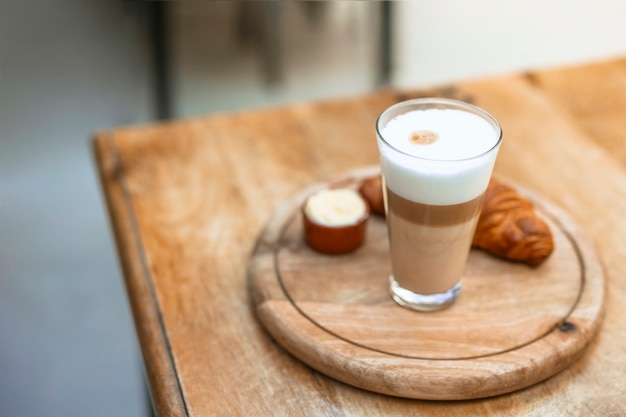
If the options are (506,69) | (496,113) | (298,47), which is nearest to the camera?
(496,113)

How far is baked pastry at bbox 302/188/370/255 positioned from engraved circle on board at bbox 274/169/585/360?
0.04 feet

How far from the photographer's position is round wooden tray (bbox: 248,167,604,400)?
25.6 inches

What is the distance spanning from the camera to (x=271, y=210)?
922 millimetres

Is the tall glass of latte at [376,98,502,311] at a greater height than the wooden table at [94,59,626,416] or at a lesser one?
greater

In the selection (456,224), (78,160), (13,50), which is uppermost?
(456,224)

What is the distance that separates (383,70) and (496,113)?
123 cm

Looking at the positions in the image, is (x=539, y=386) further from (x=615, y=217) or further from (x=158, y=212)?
(x=158, y=212)

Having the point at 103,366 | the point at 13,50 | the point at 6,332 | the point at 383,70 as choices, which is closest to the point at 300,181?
the point at 103,366

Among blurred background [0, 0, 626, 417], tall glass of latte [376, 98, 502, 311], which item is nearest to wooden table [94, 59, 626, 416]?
tall glass of latte [376, 98, 502, 311]

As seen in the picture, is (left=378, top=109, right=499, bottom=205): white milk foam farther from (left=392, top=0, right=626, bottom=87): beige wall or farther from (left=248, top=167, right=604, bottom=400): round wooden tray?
(left=392, top=0, right=626, bottom=87): beige wall

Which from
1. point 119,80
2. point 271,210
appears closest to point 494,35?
point 119,80

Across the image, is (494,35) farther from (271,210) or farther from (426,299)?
(426,299)

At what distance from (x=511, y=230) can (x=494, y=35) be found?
1866 mm

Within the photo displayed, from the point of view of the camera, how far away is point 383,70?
229 cm
